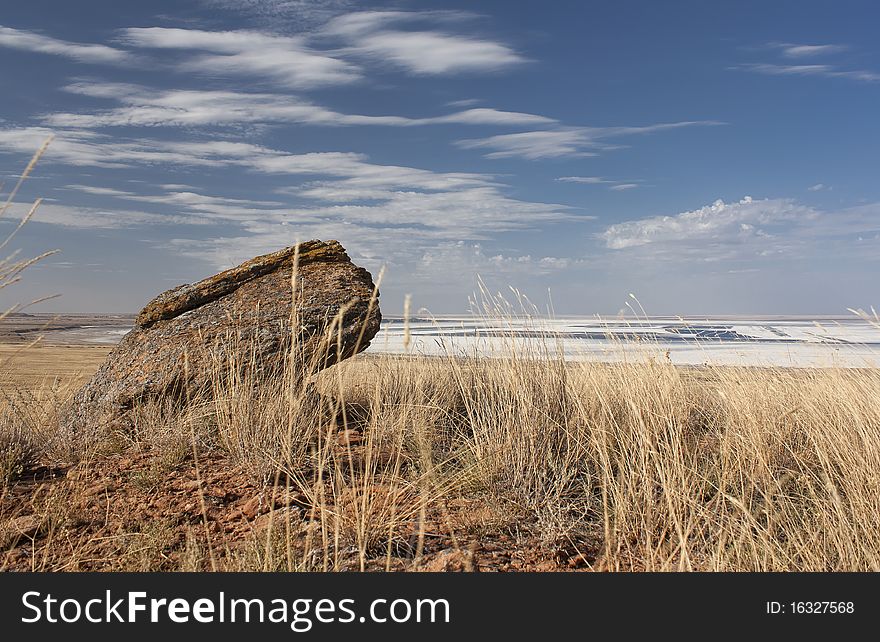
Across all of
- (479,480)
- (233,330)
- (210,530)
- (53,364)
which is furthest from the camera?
(53,364)

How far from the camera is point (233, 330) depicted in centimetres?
600

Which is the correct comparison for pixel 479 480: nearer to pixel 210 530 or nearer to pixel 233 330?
pixel 210 530

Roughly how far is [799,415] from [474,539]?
335 cm

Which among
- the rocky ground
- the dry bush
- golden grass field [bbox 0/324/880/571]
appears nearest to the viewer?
the rocky ground

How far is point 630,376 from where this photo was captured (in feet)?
17.9

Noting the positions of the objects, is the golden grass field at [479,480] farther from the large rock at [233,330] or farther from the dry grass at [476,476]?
the large rock at [233,330]

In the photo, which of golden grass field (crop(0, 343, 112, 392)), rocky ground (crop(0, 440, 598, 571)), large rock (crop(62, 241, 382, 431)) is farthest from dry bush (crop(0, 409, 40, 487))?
golden grass field (crop(0, 343, 112, 392))

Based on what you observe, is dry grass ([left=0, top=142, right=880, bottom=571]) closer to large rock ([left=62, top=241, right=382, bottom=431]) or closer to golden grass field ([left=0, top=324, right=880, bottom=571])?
golden grass field ([left=0, top=324, right=880, bottom=571])

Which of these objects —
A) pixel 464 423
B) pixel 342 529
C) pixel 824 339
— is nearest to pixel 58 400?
pixel 464 423

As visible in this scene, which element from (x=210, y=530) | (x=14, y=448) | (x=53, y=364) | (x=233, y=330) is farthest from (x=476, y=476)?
(x=53, y=364)

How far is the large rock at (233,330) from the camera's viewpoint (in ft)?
19.1

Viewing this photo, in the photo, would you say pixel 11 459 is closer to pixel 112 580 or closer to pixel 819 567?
pixel 112 580

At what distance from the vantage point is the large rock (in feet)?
19.1

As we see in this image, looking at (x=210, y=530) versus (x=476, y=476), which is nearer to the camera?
(x=210, y=530)
